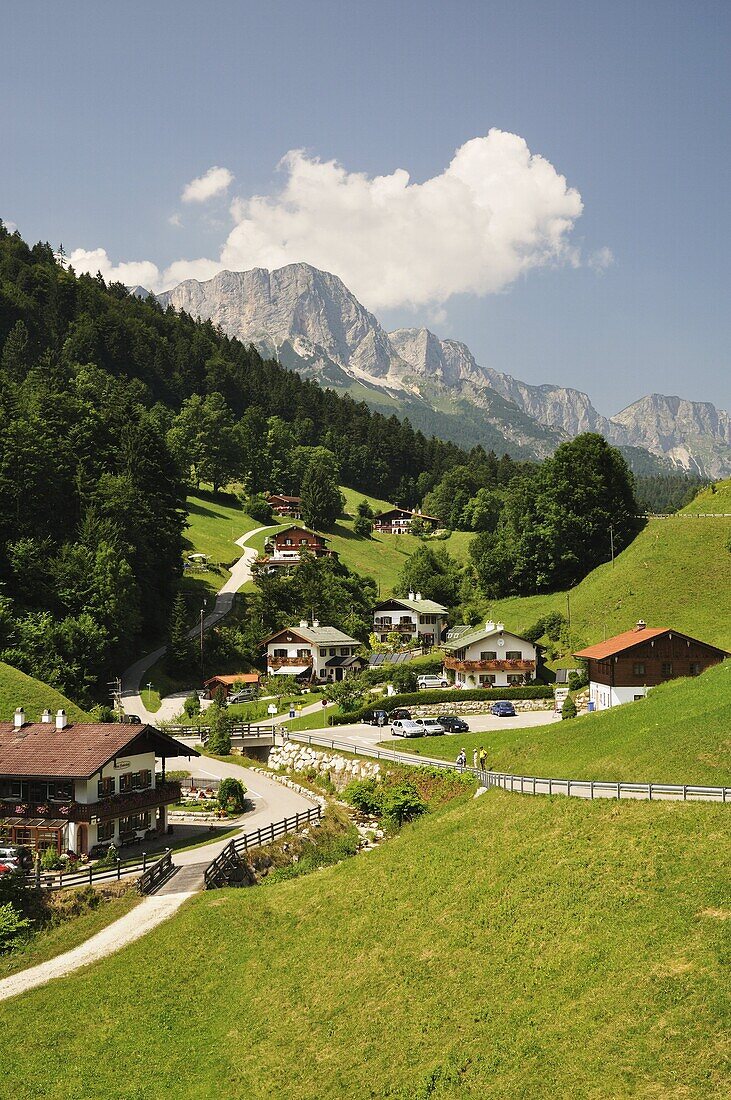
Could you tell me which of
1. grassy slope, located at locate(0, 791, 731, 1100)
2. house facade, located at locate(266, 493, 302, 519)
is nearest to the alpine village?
grassy slope, located at locate(0, 791, 731, 1100)

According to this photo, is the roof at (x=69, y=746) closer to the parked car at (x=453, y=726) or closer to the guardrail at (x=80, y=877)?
the guardrail at (x=80, y=877)

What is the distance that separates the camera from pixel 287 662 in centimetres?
9081

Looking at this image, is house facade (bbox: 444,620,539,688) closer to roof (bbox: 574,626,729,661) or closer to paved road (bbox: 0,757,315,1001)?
roof (bbox: 574,626,729,661)

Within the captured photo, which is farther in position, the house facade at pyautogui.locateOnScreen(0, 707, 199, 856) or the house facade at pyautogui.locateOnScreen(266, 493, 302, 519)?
the house facade at pyautogui.locateOnScreen(266, 493, 302, 519)

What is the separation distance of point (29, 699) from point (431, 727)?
2809 centimetres

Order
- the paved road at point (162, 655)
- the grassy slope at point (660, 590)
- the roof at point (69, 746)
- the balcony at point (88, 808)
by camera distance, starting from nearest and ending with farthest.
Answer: the balcony at point (88, 808)
the roof at point (69, 746)
the paved road at point (162, 655)
the grassy slope at point (660, 590)

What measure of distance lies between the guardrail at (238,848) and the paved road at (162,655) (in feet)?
108

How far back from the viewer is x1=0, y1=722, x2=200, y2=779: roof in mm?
41062

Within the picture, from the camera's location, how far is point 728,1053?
1684 cm

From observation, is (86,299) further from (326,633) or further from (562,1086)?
(562,1086)

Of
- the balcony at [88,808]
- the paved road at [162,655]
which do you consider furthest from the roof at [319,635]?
the balcony at [88,808]

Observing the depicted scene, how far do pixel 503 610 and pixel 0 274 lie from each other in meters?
130

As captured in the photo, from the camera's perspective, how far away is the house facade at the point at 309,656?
90.2 metres

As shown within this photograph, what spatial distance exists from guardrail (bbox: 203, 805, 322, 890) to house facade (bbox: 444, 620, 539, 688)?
35984mm
